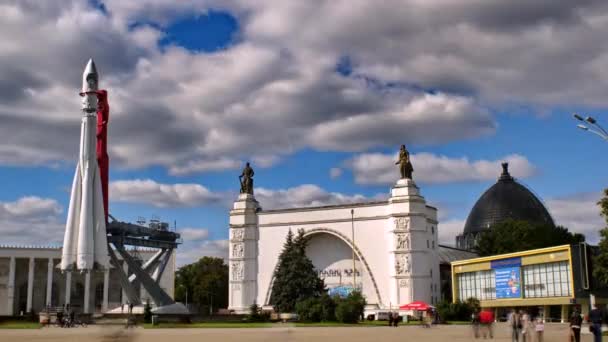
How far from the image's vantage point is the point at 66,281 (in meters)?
84.6

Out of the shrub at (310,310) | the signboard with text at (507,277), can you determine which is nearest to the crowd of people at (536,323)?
the shrub at (310,310)

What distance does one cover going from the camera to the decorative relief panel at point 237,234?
77438 millimetres

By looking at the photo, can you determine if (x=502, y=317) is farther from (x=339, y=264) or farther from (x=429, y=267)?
(x=339, y=264)

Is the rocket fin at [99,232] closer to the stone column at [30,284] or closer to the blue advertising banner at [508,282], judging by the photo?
the stone column at [30,284]

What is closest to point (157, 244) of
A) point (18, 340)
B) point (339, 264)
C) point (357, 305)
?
point (339, 264)

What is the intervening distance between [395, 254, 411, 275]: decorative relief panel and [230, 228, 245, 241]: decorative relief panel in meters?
17.7

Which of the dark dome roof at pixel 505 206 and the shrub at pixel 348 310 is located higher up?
the dark dome roof at pixel 505 206

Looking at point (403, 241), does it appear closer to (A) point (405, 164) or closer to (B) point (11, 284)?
(A) point (405, 164)

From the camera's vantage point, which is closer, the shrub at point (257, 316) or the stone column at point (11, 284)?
the shrub at point (257, 316)

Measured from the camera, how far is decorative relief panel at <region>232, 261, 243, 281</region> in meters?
76.5

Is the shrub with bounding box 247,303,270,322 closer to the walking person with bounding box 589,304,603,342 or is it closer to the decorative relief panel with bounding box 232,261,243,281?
the decorative relief panel with bounding box 232,261,243,281

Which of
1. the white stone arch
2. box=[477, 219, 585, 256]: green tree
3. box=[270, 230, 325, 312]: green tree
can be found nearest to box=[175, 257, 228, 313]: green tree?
the white stone arch

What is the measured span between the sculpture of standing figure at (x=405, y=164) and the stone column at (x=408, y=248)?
1.28 meters

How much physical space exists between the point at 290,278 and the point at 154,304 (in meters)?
14.5
